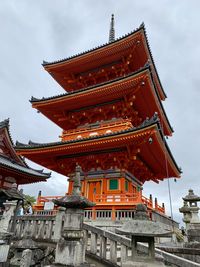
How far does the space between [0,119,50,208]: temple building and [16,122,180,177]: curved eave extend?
202 centimetres

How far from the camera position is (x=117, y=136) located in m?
12.5

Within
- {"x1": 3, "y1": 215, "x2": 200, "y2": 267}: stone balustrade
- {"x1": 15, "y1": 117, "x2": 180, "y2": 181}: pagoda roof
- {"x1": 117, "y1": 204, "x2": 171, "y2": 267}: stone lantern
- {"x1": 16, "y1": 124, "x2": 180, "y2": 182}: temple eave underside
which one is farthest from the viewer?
{"x1": 16, "y1": 124, "x2": 180, "y2": 182}: temple eave underside

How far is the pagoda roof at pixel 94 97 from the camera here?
1353cm

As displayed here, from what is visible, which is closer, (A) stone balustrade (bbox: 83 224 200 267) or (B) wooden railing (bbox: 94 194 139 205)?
(A) stone balustrade (bbox: 83 224 200 267)

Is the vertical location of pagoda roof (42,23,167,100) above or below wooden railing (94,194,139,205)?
above

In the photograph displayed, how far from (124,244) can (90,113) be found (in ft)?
37.2

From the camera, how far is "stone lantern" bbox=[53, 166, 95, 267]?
5668 mm

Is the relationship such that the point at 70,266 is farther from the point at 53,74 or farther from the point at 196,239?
the point at 53,74

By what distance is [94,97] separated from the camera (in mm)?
15539

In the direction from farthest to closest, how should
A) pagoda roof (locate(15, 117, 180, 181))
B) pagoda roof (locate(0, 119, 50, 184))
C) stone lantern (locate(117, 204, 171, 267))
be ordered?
pagoda roof (locate(0, 119, 50, 184))
pagoda roof (locate(15, 117, 180, 181))
stone lantern (locate(117, 204, 171, 267))

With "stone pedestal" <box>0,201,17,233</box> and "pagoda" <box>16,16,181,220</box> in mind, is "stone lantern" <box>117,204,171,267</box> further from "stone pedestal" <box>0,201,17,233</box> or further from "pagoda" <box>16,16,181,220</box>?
"pagoda" <box>16,16,181,220</box>

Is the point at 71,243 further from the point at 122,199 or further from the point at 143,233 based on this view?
the point at 122,199

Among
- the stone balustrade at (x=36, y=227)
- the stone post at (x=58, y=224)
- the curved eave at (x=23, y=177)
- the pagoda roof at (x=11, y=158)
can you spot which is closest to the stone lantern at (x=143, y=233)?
the stone post at (x=58, y=224)

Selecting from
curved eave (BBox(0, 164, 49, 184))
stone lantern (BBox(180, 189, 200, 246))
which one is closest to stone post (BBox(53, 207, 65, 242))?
stone lantern (BBox(180, 189, 200, 246))
